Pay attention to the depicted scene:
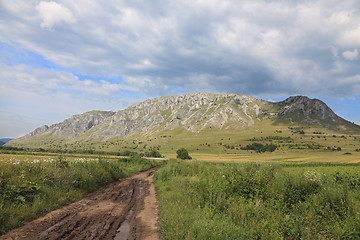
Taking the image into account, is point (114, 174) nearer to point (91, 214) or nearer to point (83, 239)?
point (91, 214)

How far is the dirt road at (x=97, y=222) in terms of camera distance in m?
7.66

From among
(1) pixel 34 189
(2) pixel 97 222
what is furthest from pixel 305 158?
(1) pixel 34 189

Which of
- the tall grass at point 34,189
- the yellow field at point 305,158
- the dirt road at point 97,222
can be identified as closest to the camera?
the dirt road at point 97,222

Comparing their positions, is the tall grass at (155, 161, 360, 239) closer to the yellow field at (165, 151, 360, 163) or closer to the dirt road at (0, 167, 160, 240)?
the dirt road at (0, 167, 160, 240)

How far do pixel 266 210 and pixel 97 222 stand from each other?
865 centimetres

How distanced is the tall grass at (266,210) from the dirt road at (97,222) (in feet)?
3.96

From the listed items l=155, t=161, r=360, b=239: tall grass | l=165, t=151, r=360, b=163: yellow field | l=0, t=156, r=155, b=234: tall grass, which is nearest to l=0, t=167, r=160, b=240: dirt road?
l=0, t=156, r=155, b=234: tall grass

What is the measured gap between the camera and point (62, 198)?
39.6 ft

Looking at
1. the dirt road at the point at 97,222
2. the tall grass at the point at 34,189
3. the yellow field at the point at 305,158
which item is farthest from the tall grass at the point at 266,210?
the yellow field at the point at 305,158

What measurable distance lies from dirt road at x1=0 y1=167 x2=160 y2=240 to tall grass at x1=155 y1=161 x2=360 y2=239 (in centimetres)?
121

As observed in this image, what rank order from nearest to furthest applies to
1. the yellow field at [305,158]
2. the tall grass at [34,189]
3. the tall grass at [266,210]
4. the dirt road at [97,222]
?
the tall grass at [266,210], the dirt road at [97,222], the tall grass at [34,189], the yellow field at [305,158]

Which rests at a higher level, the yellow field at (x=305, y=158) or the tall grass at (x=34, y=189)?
the tall grass at (x=34, y=189)

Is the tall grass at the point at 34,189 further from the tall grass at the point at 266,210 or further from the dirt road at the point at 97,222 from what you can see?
the tall grass at the point at 266,210

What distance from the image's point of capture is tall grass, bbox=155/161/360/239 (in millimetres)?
7098
